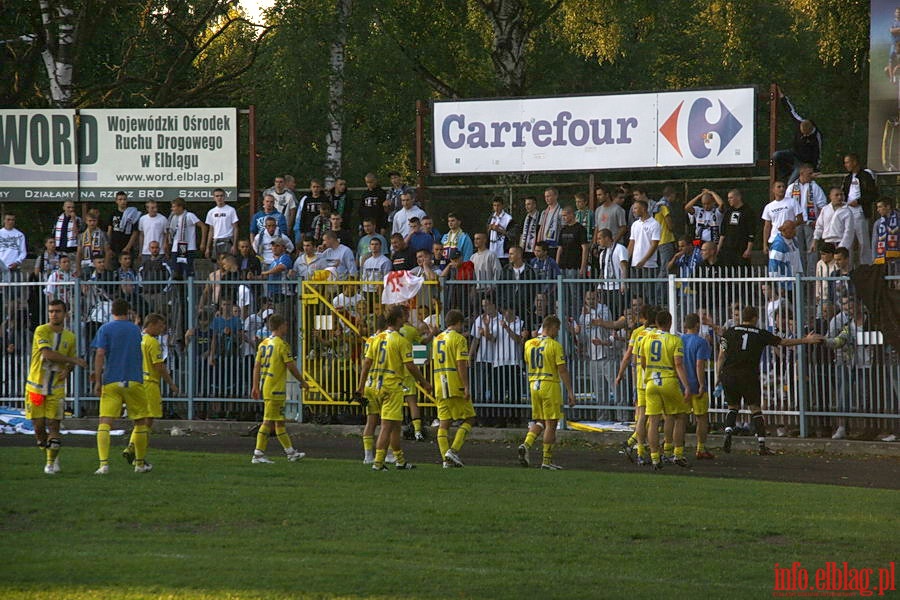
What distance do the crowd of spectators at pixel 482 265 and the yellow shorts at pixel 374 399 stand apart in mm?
4574

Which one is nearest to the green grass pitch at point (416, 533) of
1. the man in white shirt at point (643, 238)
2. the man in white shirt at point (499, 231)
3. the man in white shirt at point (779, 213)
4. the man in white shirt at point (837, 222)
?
the man in white shirt at point (643, 238)

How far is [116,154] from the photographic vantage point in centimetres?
2723

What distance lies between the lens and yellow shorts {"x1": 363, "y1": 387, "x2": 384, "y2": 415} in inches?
665

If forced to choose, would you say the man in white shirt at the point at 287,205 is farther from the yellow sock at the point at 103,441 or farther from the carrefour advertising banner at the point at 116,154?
the yellow sock at the point at 103,441

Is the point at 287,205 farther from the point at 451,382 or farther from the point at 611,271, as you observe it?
the point at 451,382

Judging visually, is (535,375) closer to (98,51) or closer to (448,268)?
(448,268)

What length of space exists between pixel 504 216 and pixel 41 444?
9.62 meters

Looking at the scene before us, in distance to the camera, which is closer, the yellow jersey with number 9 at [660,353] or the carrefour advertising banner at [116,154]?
the yellow jersey with number 9 at [660,353]

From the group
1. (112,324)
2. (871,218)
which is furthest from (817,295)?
(112,324)

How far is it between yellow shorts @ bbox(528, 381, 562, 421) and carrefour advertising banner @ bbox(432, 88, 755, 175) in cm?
746

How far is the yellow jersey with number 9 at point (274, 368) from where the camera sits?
17531mm

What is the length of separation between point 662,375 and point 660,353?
29cm

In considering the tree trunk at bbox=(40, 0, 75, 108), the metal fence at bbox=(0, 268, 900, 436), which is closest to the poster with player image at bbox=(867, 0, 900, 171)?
the metal fence at bbox=(0, 268, 900, 436)

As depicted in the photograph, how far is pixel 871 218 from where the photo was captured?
72.6ft
